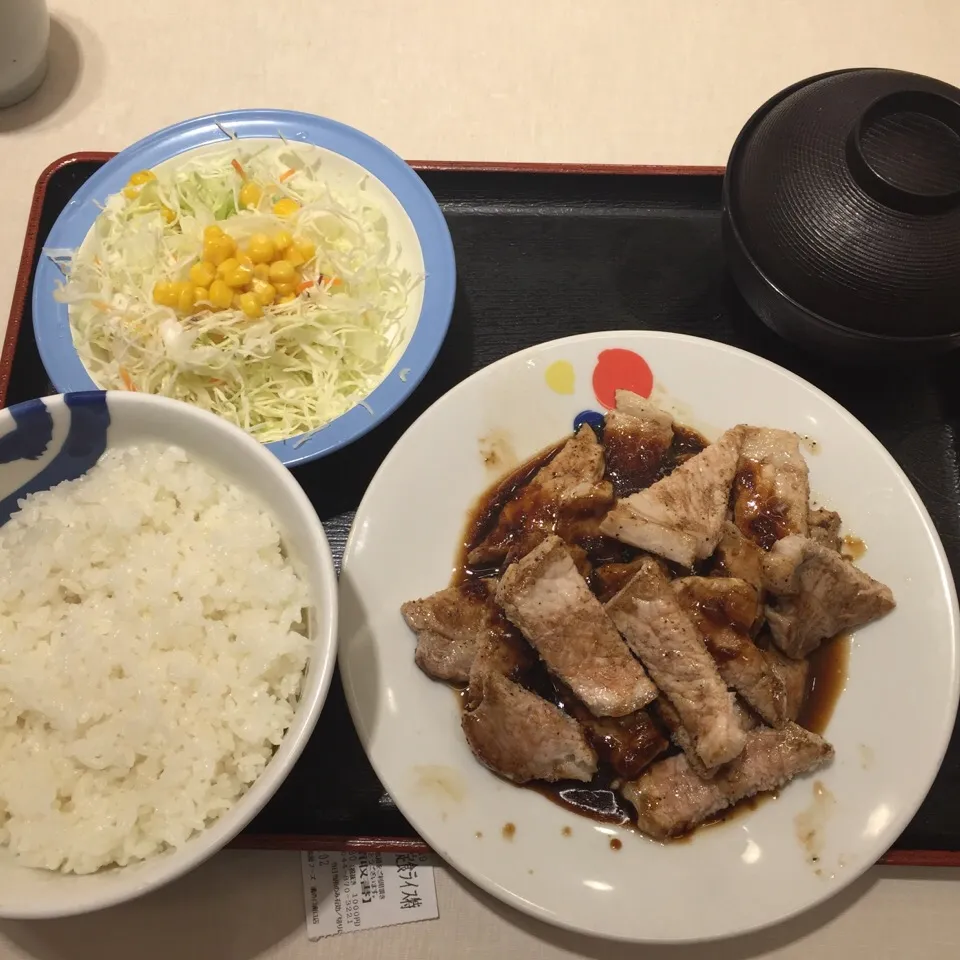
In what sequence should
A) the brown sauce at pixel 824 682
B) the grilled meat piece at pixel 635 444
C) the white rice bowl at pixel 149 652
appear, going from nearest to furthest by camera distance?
the white rice bowl at pixel 149 652 → the brown sauce at pixel 824 682 → the grilled meat piece at pixel 635 444

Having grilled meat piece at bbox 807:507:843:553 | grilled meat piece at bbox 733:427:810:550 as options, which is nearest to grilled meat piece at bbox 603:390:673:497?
grilled meat piece at bbox 733:427:810:550

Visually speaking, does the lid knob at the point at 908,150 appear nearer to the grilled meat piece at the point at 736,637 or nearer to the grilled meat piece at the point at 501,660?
the grilled meat piece at the point at 736,637

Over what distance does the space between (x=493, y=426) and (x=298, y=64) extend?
2215 millimetres

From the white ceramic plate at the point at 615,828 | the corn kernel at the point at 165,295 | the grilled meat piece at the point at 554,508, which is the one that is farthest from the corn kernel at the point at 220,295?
the grilled meat piece at the point at 554,508

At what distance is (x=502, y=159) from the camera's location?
335 centimetres

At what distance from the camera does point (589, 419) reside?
8.61 ft

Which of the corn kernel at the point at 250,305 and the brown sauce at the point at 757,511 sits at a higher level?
the corn kernel at the point at 250,305

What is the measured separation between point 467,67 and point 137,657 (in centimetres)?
306

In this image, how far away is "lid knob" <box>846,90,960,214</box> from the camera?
2.21 metres

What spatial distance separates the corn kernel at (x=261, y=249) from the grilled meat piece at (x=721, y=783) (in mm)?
2073

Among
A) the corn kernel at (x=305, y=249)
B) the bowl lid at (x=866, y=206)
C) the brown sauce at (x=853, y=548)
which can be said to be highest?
the bowl lid at (x=866, y=206)

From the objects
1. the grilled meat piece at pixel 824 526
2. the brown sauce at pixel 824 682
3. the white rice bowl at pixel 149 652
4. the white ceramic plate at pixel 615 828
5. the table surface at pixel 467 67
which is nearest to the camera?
the white rice bowl at pixel 149 652

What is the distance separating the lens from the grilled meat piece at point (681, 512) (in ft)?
7.48

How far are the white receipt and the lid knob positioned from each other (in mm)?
2347
